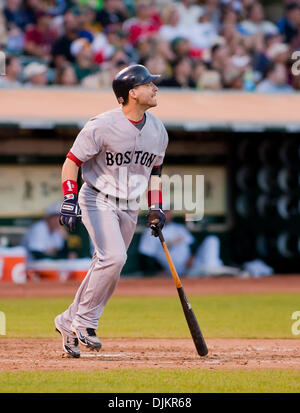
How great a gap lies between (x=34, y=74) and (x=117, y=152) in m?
7.11

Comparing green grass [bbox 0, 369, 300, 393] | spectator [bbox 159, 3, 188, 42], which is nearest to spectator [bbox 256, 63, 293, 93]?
spectator [bbox 159, 3, 188, 42]

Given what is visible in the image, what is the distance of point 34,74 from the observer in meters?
12.8

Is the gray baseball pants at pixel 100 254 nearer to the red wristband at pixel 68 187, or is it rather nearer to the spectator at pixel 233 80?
the red wristband at pixel 68 187

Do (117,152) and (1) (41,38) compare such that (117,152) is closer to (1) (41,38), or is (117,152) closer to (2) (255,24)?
(1) (41,38)

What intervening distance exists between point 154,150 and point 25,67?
718cm

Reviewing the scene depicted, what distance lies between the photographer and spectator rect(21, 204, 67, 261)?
530 inches

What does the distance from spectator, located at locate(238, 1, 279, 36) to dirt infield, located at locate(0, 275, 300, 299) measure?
463cm

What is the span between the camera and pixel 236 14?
15992mm

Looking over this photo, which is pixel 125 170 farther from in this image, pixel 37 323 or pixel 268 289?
pixel 268 289

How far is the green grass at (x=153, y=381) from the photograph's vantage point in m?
4.77

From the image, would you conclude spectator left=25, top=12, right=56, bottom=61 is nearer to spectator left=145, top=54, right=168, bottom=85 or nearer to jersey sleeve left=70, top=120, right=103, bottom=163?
spectator left=145, top=54, right=168, bottom=85

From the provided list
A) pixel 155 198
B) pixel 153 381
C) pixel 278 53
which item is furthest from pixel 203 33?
pixel 153 381

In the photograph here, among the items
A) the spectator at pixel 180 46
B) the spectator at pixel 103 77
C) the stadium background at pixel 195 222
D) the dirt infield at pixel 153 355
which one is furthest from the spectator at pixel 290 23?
the dirt infield at pixel 153 355

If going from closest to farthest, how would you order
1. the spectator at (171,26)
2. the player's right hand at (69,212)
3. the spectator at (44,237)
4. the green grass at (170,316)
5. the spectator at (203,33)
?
the player's right hand at (69,212), the green grass at (170,316), the spectator at (44,237), the spectator at (171,26), the spectator at (203,33)
